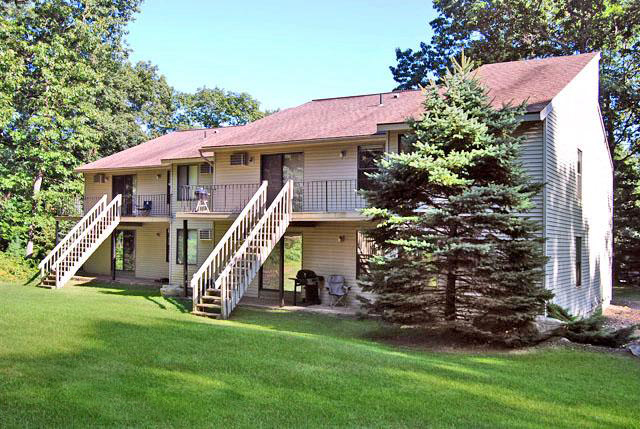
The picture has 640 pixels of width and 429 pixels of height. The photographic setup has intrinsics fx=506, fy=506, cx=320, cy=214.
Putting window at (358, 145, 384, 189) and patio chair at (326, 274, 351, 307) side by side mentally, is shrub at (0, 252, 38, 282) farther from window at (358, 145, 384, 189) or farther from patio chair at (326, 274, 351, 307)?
window at (358, 145, 384, 189)

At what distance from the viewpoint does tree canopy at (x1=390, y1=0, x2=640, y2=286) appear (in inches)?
894

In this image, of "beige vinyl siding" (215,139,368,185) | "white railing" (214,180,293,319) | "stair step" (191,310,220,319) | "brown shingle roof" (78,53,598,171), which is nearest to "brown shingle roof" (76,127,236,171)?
"brown shingle roof" (78,53,598,171)

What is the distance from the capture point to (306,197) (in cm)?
1488

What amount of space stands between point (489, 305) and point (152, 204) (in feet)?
50.7

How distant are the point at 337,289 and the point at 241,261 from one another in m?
3.07

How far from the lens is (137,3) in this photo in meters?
30.8

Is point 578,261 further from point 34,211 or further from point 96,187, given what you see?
point 34,211

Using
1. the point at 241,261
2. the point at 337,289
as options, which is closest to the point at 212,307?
the point at 241,261

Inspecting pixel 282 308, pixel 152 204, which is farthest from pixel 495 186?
pixel 152 204

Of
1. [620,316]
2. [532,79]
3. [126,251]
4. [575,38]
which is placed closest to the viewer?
[532,79]

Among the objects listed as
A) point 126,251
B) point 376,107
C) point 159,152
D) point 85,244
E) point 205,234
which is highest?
point 376,107

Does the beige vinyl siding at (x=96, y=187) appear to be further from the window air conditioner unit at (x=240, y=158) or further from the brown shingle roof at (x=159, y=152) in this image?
the window air conditioner unit at (x=240, y=158)

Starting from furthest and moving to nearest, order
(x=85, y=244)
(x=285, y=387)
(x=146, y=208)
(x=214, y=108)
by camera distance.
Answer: (x=214, y=108) → (x=146, y=208) → (x=85, y=244) → (x=285, y=387)

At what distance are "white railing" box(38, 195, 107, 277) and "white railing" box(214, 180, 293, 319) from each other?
8.22 metres
